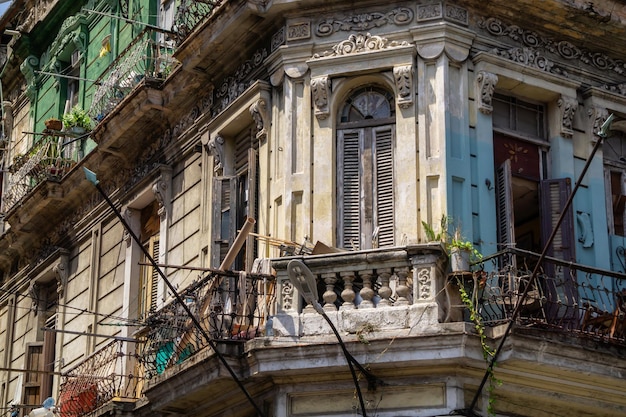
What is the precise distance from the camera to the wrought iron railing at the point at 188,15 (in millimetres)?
15883

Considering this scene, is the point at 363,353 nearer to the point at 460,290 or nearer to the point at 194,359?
the point at 460,290

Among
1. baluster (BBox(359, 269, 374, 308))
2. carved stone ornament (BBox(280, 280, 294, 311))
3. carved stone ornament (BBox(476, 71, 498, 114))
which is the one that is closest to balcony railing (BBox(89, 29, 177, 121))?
carved stone ornament (BBox(476, 71, 498, 114))

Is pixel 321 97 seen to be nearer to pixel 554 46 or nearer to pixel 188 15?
pixel 554 46

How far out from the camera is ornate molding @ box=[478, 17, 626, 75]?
14.3 m

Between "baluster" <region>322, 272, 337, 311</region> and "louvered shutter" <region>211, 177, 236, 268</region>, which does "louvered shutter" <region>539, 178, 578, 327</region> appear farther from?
"louvered shutter" <region>211, 177, 236, 268</region>

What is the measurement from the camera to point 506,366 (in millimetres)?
12266

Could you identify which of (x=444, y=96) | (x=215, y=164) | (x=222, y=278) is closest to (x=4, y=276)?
(x=215, y=164)

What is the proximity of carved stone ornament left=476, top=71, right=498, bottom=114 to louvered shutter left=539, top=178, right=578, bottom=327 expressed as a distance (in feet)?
3.41

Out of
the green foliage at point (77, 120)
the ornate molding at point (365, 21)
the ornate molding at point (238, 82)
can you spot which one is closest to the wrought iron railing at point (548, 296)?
the ornate molding at point (365, 21)

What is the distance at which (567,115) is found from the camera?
568 inches

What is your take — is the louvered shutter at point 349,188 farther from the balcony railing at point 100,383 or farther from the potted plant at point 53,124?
the potted plant at point 53,124

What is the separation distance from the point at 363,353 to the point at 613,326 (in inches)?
100

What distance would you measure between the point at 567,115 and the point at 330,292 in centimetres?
367

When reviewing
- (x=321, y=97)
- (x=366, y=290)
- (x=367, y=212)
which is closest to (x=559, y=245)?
(x=367, y=212)
